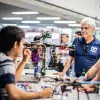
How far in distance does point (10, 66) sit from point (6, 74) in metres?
0.06

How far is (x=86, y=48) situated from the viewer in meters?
3.53

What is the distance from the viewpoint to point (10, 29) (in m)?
1.81

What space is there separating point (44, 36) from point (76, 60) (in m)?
0.51

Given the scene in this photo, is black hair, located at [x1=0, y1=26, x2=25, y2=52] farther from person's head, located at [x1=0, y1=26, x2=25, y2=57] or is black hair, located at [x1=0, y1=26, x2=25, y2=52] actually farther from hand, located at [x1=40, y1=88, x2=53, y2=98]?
hand, located at [x1=40, y1=88, x2=53, y2=98]

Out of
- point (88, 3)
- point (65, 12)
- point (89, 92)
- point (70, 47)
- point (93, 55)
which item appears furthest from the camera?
point (88, 3)

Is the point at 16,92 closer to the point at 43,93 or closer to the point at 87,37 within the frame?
the point at 43,93

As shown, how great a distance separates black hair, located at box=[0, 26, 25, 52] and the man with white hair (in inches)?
67.9

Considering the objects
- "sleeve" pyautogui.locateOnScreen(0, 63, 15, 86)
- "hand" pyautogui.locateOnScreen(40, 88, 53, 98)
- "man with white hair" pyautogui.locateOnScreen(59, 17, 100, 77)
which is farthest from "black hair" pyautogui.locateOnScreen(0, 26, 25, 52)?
"man with white hair" pyautogui.locateOnScreen(59, 17, 100, 77)

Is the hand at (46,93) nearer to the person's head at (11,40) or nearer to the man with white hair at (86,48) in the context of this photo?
the person's head at (11,40)

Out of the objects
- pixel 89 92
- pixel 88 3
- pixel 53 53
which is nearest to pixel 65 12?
pixel 88 3

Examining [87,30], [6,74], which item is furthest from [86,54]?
[6,74]

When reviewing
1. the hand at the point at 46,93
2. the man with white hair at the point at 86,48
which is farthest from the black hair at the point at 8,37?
the man with white hair at the point at 86,48

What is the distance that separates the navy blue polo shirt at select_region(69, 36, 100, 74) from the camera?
3.48 meters

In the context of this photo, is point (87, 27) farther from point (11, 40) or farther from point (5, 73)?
point (5, 73)
